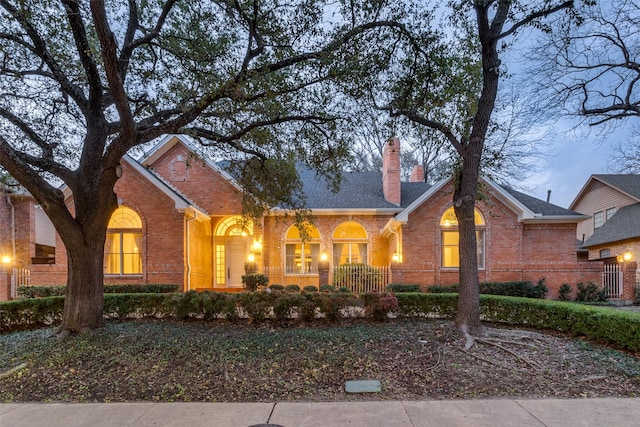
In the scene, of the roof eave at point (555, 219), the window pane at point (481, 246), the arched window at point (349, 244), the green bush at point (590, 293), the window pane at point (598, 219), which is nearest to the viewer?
the green bush at point (590, 293)

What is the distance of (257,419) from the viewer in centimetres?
443

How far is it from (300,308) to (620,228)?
19856 mm

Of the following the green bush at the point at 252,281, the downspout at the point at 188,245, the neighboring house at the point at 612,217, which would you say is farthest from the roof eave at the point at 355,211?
the neighboring house at the point at 612,217

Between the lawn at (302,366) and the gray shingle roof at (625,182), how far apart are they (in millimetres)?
18502

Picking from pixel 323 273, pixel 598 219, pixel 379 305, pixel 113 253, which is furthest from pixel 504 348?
pixel 598 219

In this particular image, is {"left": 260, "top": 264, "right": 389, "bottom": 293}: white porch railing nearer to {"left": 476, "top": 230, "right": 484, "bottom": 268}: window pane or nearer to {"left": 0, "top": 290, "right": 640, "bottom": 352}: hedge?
{"left": 476, "top": 230, "right": 484, "bottom": 268}: window pane

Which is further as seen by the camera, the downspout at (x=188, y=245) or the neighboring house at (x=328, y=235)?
the downspout at (x=188, y=245)

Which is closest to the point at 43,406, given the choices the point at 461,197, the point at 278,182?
the point at 278,182

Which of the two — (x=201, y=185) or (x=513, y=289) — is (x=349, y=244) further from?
(x=201, y=185)

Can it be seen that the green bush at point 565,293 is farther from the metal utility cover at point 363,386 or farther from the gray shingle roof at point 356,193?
the metal utility cover at point 363,386

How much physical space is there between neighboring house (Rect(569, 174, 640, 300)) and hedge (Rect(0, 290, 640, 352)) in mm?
9393

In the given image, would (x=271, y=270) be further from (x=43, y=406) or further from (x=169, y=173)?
(x=43, y=406)

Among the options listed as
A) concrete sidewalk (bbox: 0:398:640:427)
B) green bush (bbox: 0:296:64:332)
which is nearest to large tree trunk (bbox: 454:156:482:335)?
concrete sidewalk (bbox: 0:398:640:427)

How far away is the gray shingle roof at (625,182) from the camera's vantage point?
20.9 metres
